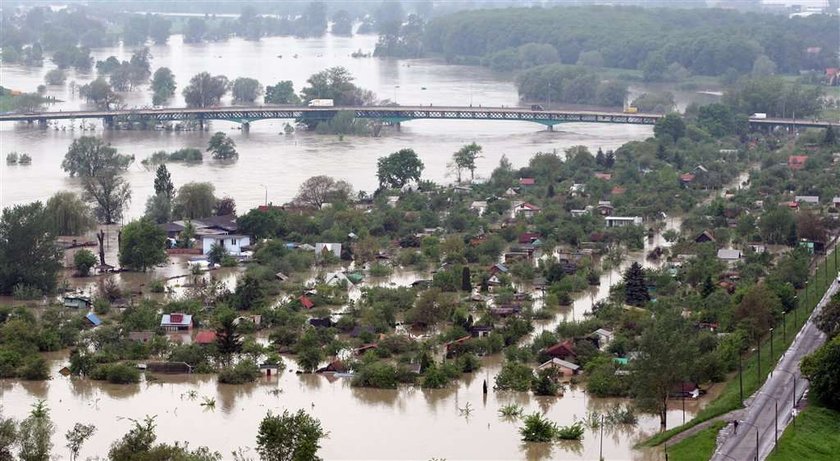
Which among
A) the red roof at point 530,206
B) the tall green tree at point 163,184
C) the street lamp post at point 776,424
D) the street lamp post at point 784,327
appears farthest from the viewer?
the tall green tree at point 163,184

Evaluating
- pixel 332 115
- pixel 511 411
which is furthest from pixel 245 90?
pixel 511 411

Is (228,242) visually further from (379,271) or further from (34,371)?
(34,371)

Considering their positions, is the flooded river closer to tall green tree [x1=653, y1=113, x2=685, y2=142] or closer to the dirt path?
the dirt path

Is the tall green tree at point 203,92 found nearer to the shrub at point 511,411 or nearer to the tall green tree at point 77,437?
the shrub at point 511,411

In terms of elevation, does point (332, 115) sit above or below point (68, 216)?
above

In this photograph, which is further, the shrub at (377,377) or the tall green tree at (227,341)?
the tall green tree at (227,341)

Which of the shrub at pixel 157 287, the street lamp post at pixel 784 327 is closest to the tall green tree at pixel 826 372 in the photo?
the street lamp post at pixel 784 327

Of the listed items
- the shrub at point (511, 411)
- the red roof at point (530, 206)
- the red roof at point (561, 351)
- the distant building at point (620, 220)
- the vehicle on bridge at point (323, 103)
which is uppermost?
the vehicle on bridge at point (323, 103)

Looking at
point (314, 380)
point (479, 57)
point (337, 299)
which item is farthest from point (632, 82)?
point (314, 380)
